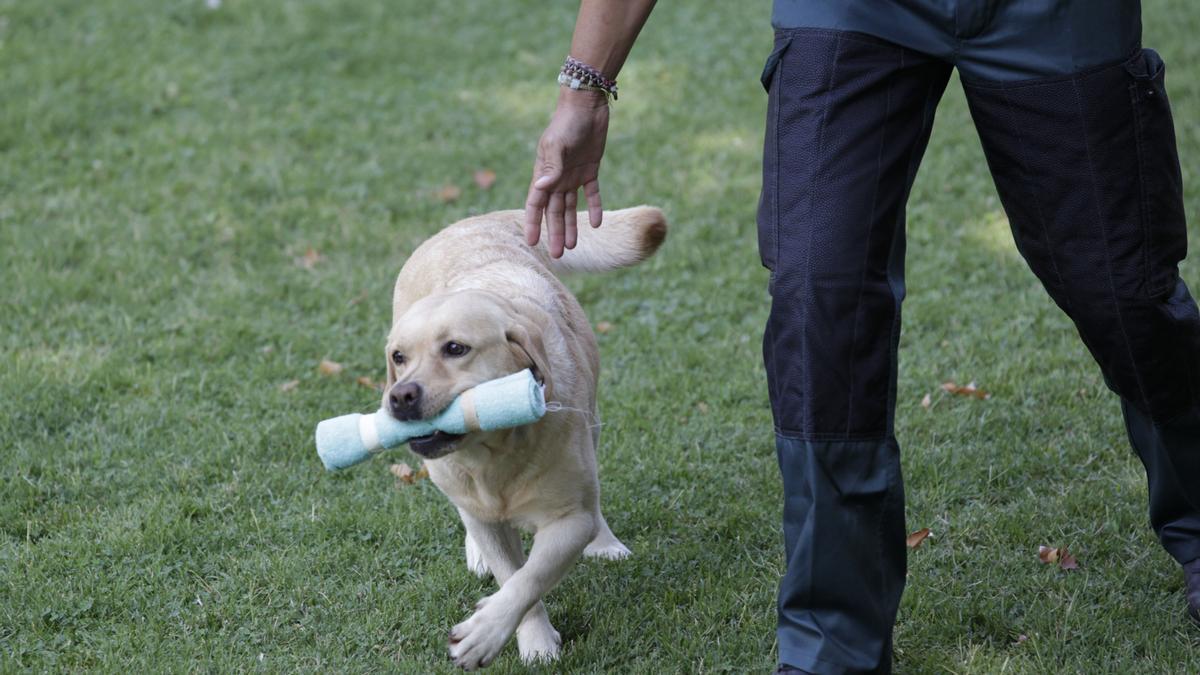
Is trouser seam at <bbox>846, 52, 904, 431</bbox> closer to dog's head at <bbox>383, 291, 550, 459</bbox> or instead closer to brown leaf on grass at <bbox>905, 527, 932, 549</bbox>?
dog's head at <bbox>383, 291, 550, 459</bbox>

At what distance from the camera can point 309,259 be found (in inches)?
259

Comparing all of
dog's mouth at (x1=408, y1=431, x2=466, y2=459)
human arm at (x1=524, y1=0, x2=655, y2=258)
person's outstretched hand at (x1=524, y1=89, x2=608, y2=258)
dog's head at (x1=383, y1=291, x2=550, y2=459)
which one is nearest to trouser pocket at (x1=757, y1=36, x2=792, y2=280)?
human arm at (x1=524, y1=0, x2=655, y2=258)

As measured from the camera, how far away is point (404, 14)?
1011cm

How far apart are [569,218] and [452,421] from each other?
2.16ft

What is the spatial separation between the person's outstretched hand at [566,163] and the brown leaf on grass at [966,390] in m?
2.24

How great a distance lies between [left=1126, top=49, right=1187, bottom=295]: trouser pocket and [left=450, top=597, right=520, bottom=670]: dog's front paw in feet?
5.68

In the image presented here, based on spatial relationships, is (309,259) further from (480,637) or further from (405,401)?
(480,637)

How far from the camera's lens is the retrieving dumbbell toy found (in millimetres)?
3037

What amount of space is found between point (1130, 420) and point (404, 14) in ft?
26.0

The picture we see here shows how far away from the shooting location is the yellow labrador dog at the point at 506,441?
3.17 metres

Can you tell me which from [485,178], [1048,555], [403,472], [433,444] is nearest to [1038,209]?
[1048,555]

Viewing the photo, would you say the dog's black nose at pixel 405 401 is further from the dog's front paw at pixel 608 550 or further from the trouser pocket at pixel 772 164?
the dog's front paw at pixel 608 550

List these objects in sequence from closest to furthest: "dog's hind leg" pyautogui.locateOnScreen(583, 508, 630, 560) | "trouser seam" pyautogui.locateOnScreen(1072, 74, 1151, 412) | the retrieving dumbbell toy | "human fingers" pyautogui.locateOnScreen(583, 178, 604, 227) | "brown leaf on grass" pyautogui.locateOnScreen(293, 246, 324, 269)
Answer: "trouser seam" pyautogui.locateOnScreen(1072, 74, 1151, 412) < the retrieving dumbbell toy < "human fingers" pyautogui.locateOnScreen(583, 178, 604, 227) < "dog's hind leg" pyautogui.locateOnScreen(583, 508, 630, 560) < "brown leaf on grass" pyautogui.locateOnScreen(293, 246, 324, 269)

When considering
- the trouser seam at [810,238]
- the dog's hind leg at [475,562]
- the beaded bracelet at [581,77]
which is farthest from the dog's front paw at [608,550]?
the beaded bracelet at [581,77]
